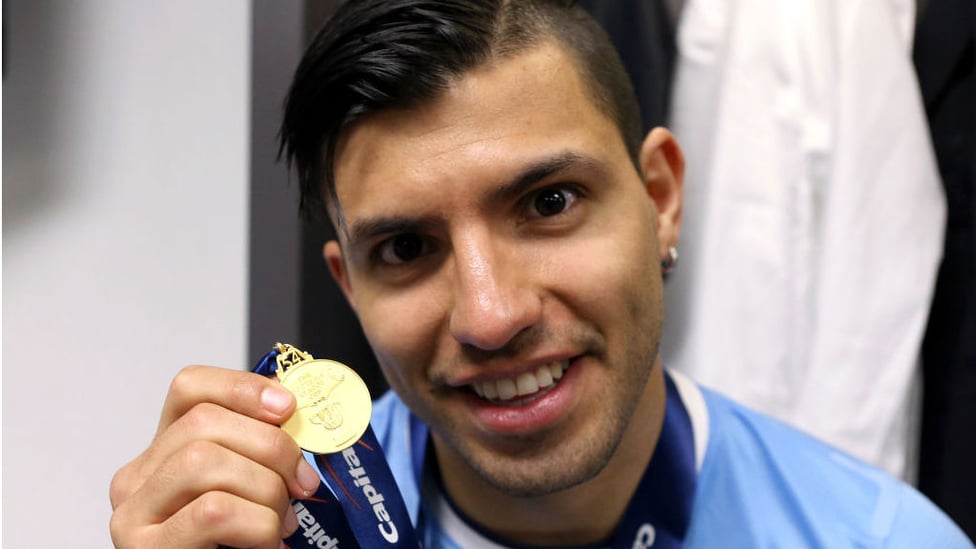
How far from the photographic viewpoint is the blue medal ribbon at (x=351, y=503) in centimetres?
71

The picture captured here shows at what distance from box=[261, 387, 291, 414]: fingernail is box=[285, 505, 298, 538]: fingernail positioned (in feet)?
0.27

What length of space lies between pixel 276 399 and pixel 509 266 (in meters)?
0.24

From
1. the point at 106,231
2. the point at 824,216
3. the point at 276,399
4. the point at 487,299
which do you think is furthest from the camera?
the point at 824,216

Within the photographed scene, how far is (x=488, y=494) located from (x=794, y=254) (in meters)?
0.49

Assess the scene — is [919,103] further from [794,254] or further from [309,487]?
[309,487]

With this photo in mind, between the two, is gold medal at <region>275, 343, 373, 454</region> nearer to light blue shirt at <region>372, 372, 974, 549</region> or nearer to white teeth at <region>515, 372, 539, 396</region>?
white teeth at <region>515, 372, 539, 396</region>

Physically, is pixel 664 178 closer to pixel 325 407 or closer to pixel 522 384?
pixel 522 384

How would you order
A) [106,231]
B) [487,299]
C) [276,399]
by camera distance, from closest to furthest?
[276,399], [487,299], [106,231]

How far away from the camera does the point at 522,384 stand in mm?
834

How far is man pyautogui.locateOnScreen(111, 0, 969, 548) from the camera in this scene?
79cm

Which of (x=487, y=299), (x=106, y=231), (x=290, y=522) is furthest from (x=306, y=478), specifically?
(x=106, y=231)

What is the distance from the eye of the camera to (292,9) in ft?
3.59

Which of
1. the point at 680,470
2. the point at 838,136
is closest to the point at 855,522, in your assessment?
the point at 680,470

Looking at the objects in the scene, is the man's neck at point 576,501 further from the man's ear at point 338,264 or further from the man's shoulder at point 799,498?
the man's ear at point 338,264
